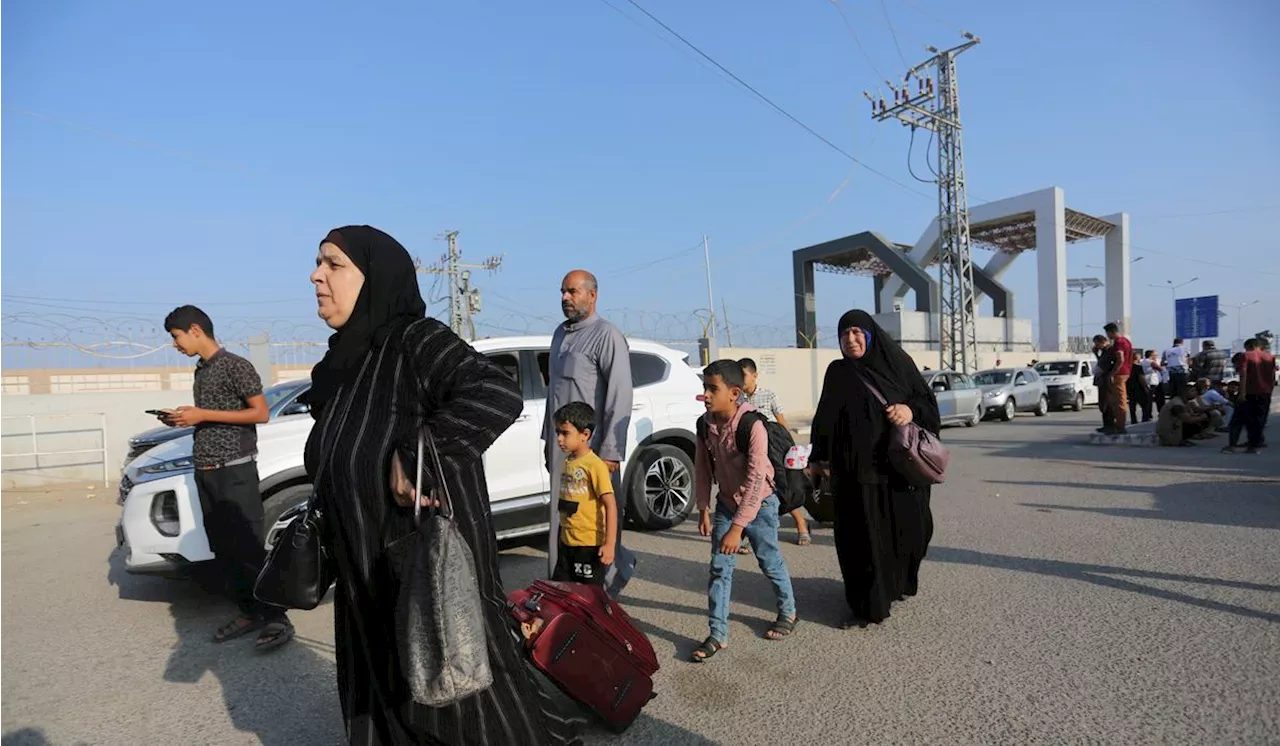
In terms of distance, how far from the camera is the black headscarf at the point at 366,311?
7.12 ft

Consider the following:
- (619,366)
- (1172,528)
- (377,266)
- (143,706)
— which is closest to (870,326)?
(619,366)

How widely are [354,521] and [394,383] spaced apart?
41 centimetres

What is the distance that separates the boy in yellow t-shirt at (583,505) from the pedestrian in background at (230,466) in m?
1.79

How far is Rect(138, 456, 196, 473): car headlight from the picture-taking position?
473 cm

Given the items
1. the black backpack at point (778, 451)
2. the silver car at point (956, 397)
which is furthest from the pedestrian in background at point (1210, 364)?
the black backpack at point (778, 451)

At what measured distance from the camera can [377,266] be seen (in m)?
2.21

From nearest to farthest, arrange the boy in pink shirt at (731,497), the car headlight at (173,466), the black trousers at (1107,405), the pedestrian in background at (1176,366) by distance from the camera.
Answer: the boy in pink shirt at (731,497) < the car headlight at (173,466) < the black trousers at (1107,405) < the pedestrian in background at (1176,366)

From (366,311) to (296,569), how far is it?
31.4 inches

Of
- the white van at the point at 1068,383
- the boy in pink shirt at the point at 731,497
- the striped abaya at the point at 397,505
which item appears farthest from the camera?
the white van at the point at 1068,383

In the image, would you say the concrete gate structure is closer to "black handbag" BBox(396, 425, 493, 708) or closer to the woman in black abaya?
the woman in black abaya

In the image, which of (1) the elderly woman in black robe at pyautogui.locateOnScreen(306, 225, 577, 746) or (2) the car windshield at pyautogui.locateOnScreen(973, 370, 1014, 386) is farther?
(2) the car windshield at pyautogui.locateOnScreen(973, 370, 1014, 386)

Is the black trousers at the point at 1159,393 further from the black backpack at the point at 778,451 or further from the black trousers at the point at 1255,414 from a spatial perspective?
the black backpack at the point at 778,451

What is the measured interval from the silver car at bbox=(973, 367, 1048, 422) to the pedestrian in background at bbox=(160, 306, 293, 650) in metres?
17.8

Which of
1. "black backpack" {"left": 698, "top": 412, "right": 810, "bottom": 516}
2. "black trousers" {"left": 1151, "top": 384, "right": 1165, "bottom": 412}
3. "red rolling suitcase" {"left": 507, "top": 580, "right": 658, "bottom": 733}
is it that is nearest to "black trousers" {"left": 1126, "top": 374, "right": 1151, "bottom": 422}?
"black trousers" {"left": 1151, "top": 384, "right": 1165, "bottom": 412}
